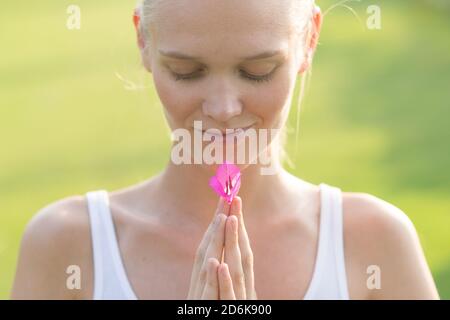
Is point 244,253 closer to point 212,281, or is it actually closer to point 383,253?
point 212,281

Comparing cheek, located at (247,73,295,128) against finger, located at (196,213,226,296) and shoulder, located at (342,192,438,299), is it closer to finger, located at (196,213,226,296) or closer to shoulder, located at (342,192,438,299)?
finger, located at (196,213,226,296)

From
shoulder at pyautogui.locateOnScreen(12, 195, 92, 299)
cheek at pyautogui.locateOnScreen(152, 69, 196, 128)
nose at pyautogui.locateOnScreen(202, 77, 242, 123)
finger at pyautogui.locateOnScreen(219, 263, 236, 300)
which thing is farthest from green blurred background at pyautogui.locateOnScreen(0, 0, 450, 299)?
finger at pyautogui.locateOnScreen(219, 263, 236, 300)

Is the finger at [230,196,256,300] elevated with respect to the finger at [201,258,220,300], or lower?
elevated

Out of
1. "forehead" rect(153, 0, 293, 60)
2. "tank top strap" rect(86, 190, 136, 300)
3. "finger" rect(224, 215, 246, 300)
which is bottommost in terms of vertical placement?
"finger" rect(224, 215, 246, 300)

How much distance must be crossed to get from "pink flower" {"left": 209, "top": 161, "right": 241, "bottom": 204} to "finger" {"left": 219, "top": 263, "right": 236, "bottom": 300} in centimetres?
18

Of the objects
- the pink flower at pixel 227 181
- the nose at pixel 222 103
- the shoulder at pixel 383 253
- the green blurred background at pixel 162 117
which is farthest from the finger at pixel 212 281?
the green blurred background at pixel 162 117

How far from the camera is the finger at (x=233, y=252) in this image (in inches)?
90.4

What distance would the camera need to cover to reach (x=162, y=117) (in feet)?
23.2

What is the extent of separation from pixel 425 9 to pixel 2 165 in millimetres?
4189

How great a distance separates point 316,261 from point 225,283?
0.55 metres

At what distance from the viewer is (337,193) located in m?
2.85

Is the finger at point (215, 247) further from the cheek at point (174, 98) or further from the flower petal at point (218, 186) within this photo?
the cheek at point (174, 98)

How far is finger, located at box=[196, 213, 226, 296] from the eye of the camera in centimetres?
229

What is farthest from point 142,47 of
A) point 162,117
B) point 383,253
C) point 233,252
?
point 162,117
